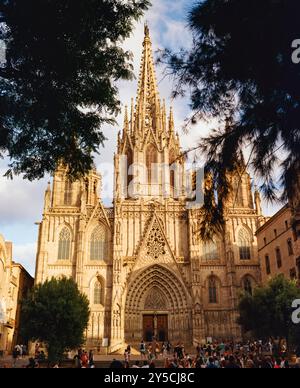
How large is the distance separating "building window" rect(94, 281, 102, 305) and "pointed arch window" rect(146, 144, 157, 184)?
1372 cm

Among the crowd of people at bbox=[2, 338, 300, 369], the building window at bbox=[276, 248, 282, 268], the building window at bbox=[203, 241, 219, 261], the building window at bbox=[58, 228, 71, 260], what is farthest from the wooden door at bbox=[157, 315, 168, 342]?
the building window at bbox=[276, 248, 282, 268]

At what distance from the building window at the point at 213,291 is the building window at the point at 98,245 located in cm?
1159

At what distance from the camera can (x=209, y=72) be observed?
732 centimetres

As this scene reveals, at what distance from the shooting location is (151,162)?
163 feet

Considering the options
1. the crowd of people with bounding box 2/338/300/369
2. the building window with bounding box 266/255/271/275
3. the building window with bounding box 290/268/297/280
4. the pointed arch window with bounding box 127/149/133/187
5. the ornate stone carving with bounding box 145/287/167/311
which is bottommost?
the crowd of people with bounding box 2/338/300/369

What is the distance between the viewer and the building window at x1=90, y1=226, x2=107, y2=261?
42.9 meters

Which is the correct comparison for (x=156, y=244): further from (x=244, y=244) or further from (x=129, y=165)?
(x=129, y=165)

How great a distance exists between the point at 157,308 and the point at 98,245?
9.09 m

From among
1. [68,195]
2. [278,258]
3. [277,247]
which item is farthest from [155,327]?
[68,195]

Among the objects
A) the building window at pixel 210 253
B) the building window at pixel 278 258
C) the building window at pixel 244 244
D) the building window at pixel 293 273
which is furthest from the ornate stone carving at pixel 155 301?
the building window at pixel 293 273

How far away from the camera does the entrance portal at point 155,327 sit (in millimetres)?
41125

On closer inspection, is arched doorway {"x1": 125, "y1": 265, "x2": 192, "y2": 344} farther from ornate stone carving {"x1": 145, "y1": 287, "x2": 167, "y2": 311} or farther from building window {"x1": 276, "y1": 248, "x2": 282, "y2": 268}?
building window {"x1": 276, "y1": 248, "x2": 282, "y2": 268}
